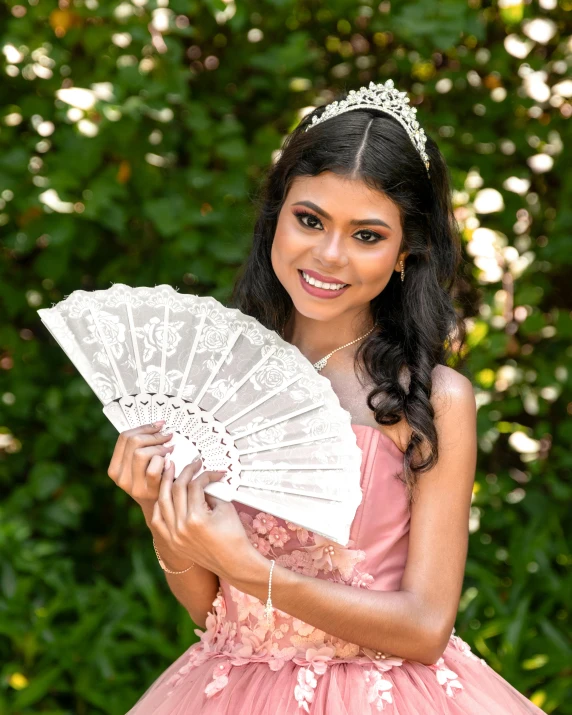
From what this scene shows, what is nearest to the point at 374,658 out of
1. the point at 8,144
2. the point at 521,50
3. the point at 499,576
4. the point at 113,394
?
the point at 113,394

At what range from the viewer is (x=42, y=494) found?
3723mm

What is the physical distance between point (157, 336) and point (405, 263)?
25.6 inches

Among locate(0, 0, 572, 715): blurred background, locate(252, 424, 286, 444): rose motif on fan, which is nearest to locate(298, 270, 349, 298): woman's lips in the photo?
locate(252, 424, 286, 444): rose motif on fan

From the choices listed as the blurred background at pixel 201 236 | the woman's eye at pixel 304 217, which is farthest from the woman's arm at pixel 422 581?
the blurred background at pixel 201 236

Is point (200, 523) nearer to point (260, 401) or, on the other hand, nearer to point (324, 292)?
point (260, 401)

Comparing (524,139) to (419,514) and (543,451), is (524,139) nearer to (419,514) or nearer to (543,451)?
(543,451)

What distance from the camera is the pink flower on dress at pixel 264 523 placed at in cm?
207

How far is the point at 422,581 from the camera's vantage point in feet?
6.44

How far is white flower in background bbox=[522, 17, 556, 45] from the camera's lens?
3818 mm

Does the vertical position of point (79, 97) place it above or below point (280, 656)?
above

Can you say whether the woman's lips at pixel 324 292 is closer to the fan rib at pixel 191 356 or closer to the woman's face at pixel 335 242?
the woman's face at pixel 335 242

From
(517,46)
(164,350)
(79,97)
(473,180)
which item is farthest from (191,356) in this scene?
(517,46)

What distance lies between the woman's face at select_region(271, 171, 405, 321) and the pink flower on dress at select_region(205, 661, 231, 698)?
0.79 m

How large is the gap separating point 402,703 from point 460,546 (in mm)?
339
